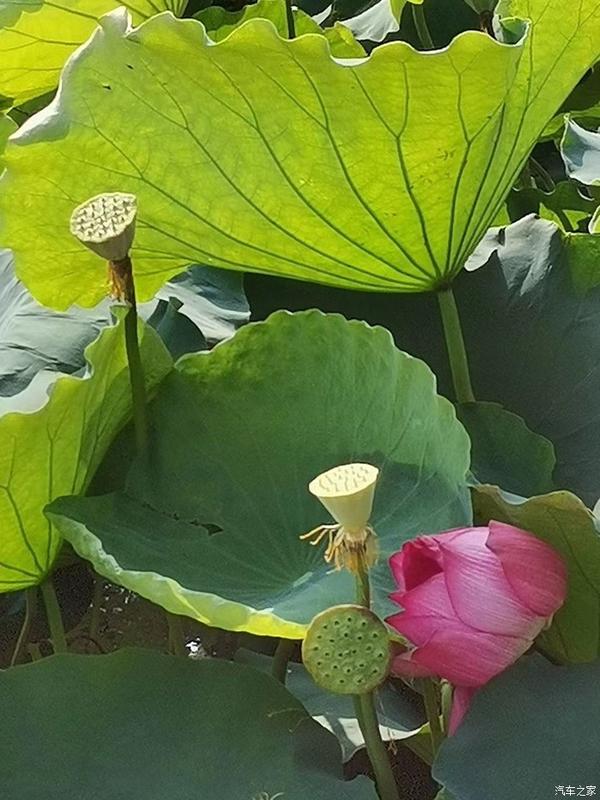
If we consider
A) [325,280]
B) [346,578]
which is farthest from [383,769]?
[325,280]

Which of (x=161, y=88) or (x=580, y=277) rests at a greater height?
(x=161, y=88)

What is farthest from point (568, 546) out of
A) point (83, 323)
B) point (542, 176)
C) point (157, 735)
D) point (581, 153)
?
point (542, 176)

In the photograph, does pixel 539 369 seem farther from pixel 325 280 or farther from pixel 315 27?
pixel 315 27

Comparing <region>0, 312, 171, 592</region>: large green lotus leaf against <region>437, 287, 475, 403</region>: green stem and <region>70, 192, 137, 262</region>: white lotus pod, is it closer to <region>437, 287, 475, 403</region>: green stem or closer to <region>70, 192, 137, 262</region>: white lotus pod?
<region>70, 192, 137, 262</region>: white lotus pod

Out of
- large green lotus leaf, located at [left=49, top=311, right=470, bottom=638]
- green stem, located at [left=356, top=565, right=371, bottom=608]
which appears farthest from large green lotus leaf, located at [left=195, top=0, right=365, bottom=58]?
green stem, located at [left=356, top=565, right=371, bottom=608]

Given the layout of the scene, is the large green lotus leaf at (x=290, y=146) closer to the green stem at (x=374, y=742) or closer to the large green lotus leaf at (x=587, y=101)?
the green stem at (x=374, y=742)

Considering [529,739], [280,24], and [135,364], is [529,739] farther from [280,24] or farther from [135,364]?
[280,24]

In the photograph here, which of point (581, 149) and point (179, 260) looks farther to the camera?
point (581, 149)
